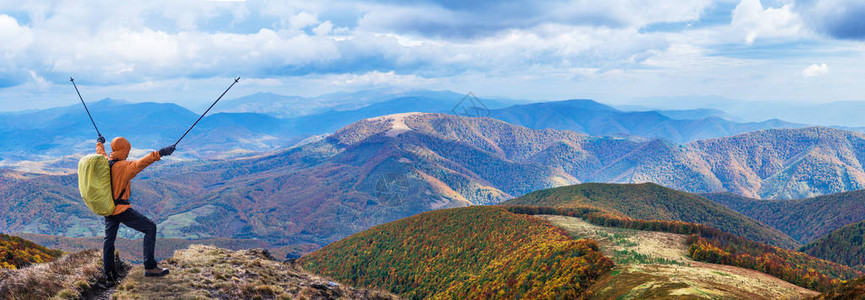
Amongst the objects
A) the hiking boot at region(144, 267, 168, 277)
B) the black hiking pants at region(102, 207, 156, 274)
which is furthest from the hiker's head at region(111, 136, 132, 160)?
the hiking boot at region(144, 267, 168, 277)

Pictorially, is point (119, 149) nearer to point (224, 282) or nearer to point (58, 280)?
point (58, 280)

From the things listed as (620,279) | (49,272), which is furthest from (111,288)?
(620,279)

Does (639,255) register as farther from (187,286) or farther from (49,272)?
(49,272)

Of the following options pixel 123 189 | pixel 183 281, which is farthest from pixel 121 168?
pixel 183 281

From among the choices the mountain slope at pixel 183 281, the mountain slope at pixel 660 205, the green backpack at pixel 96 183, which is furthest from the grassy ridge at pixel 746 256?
the mountain slope at pixel 660 205

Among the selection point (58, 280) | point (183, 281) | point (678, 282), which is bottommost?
point (678, 282)

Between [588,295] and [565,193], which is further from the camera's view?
[565,193]

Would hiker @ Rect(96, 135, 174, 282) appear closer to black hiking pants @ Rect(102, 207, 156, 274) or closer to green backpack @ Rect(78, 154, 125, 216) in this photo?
black hiking pants @ Rect(102, 207, 156, 274)
